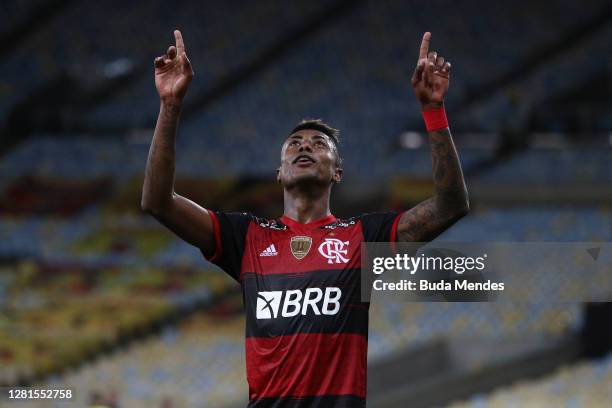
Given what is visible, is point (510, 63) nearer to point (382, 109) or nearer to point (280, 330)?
point (382, 109)

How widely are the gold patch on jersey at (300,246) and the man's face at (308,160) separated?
215mm

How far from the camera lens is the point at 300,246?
11.7 ft

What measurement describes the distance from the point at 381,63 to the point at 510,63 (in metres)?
2.21

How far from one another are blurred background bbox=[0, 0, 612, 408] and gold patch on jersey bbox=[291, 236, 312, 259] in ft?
29.3

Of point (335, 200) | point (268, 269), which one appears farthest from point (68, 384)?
point (268, 269)

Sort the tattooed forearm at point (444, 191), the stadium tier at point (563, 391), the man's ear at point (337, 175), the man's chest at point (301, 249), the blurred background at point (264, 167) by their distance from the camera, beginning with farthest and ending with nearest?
the blurred background at point (264, 167)
the stadium tier at point (563, 391)
the man's ear at point (337, 175)
the man's chest at point (301, 249)
the tattooed forearm at point (444, 191)

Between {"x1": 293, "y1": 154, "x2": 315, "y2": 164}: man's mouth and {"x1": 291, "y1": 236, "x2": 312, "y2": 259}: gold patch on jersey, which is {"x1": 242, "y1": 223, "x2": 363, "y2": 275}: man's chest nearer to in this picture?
→ {"x1": 291, "y1": 236, "x2": 312, "y2": 259}: gold patch on jersey

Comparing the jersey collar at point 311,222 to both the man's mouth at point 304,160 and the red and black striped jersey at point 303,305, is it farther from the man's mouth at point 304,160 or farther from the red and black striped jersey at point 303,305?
the man's mouth at point 304,160

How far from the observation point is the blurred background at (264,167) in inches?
514

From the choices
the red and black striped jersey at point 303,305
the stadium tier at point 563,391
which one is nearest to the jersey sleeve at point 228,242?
the red and black striped jersey at point 303,305

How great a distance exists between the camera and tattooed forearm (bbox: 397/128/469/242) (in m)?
3.27

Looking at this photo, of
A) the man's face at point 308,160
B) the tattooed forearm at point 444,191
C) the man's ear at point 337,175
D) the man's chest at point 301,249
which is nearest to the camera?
the tattooed forearm at point 444,191

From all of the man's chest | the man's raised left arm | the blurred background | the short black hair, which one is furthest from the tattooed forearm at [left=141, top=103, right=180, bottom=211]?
the blurred background

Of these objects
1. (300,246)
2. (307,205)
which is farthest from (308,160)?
(300,246)
